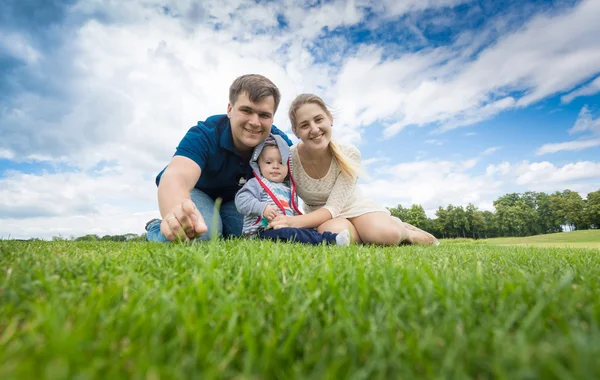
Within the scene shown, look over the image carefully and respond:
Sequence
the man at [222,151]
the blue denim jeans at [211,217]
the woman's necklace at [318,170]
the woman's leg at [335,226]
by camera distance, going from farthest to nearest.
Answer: the woman's necklace at [318,170] → the blue denim jeans at [211,217] → the woman's leg at [335,226] → the man at [222,151]

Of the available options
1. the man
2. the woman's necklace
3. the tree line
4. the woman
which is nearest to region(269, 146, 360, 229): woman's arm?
the woman

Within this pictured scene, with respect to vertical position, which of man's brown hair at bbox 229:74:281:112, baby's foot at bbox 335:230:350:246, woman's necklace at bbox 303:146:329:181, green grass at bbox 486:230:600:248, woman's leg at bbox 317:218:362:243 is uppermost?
man's brown hair at bbox 229:74:281:112

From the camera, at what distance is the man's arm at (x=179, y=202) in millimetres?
2596

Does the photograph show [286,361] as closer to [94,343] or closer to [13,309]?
[94,343]

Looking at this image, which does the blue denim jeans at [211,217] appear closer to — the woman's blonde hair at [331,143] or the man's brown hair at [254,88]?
the man's brown hair at [254,88]

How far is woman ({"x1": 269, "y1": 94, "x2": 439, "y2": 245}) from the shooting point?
488cm

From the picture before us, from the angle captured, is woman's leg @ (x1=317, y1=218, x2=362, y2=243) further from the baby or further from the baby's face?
the baby's face

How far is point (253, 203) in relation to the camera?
15.1ft

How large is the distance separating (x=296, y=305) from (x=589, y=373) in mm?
764

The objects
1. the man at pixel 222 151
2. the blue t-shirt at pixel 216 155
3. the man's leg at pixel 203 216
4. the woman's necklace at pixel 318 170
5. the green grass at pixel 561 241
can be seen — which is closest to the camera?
the man at pixel 222 151

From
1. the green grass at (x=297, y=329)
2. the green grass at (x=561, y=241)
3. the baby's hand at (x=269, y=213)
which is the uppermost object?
the baby's hand at (x=269, y=213)

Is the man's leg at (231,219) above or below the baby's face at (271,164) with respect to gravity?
below

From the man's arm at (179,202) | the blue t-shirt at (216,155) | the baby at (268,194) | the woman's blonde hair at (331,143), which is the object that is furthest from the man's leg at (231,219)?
the woman's blonde hair at (331,143)

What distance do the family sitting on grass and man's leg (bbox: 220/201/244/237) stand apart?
0.7 inches
